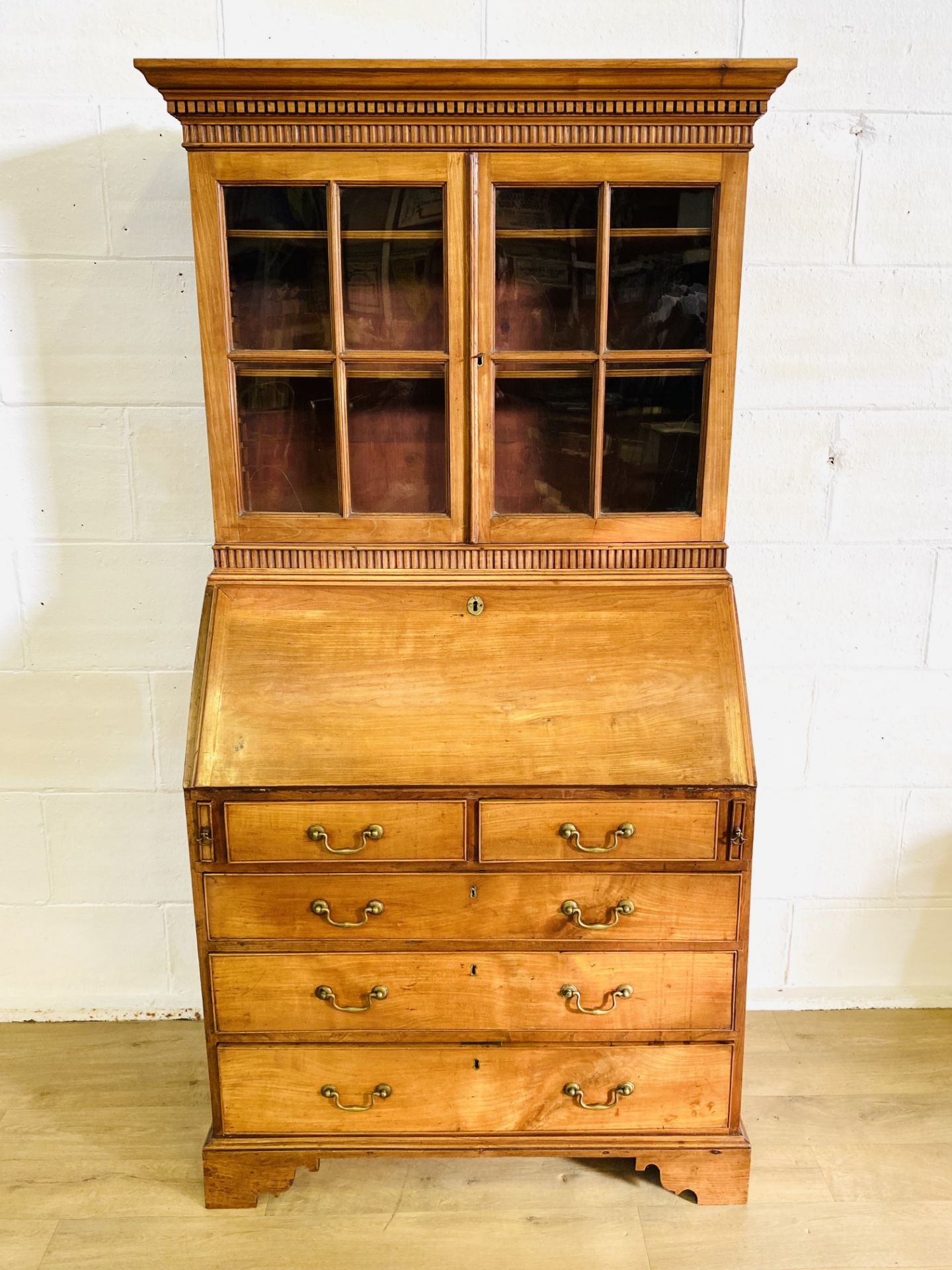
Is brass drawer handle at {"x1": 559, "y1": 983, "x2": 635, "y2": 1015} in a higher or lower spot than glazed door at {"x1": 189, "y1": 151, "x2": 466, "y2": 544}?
lower

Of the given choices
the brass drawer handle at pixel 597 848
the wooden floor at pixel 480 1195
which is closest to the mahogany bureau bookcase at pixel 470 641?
the brass drawer handle at pixel 597 848

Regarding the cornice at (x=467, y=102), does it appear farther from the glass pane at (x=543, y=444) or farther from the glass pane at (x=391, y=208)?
the glass pane at (x=543, y=444)

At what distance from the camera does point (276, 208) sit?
1.65 meters

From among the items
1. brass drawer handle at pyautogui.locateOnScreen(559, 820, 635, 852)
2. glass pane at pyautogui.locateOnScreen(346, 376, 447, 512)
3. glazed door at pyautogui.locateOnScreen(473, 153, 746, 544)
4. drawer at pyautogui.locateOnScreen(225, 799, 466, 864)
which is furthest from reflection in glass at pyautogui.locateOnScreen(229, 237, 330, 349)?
brass drawer handle at pyautogui.locateOnScreen(559, 820, 635, 852)

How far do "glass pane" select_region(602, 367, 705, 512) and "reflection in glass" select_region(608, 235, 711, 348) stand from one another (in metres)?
0.06

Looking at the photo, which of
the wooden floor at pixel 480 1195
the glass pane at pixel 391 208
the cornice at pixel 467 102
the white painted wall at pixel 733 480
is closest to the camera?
the cornice at pixel 467 102

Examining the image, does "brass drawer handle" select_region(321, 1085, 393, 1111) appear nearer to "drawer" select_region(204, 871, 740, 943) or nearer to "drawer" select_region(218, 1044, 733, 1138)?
"drawer" select_region(218, 1044, 733, 1138)

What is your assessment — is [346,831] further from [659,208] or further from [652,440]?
[659,208]

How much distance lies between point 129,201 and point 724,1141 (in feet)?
7.40

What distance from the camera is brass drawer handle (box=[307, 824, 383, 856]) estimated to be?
1.69m

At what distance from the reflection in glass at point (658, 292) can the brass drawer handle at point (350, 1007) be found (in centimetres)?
126

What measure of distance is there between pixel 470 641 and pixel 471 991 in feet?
2.14

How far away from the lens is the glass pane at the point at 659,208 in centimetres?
165

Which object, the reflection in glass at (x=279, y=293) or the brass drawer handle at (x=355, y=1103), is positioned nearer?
Answer: the reflection in glass at (x=279, y=293)
